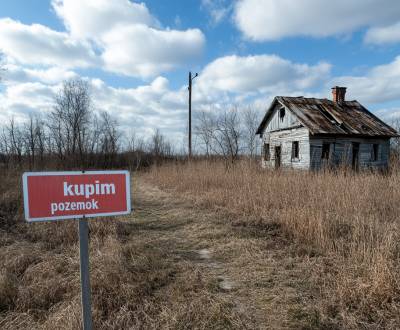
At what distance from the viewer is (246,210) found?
7.02 metres

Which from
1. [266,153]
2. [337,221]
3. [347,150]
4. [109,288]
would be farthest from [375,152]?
[109,288]

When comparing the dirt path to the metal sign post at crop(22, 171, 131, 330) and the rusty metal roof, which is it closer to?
the metal sign post at crop(22, 171, 131, 330)

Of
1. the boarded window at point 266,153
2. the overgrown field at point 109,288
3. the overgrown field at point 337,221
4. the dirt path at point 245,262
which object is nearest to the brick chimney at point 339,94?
the boarded window at point 266,153

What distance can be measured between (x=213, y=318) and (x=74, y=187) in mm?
1724

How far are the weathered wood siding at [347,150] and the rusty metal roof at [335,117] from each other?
58 centimetres

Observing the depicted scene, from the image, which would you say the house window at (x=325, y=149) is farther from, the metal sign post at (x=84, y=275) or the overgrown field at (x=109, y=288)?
the metal sign post at (x=84, y=275)

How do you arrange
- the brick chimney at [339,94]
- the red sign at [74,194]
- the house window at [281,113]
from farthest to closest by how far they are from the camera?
1. the brick chimney at [339,94]
2. the house window at [281,113]
3. the red sign at [74,194]

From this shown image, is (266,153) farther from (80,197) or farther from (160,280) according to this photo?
(80,197)

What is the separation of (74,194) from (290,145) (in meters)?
18.4

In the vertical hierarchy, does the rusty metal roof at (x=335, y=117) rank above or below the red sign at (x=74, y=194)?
above

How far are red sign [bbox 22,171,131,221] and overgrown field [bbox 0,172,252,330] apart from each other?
3.87 feet

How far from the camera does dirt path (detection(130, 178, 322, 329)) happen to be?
111 inches

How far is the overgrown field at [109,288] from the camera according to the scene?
8.52ft

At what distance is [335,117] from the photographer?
18375 mm
